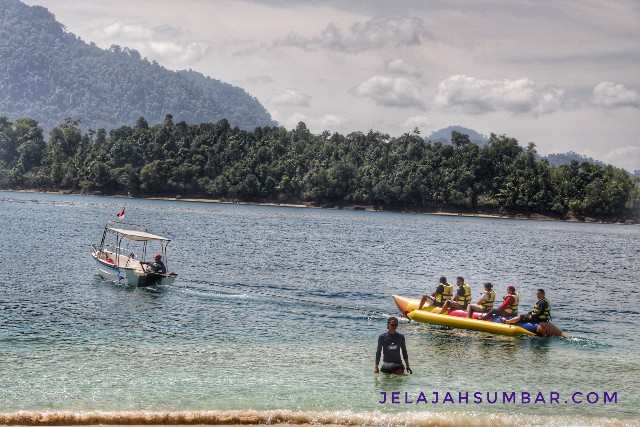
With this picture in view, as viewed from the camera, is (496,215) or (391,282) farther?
(496,215)

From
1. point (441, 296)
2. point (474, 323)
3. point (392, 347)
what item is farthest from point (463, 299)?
point (392, 347)

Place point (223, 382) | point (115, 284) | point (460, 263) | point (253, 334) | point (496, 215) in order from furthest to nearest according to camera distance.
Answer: point (496, 215)
point (460, 263)
point (115, 284)
point (253, 334)
point (223, 382)

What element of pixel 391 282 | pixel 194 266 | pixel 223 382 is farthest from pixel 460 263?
pixel 223 382

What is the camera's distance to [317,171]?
17988 centimetres

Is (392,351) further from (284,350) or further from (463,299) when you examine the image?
(463,299)

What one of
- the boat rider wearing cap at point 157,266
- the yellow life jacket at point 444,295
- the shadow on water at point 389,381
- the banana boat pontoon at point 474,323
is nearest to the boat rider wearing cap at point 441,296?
the yellow life jacket at point 444,295

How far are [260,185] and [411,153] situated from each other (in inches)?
1596

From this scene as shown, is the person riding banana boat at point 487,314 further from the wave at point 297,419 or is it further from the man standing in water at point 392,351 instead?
the wave at point 297,419

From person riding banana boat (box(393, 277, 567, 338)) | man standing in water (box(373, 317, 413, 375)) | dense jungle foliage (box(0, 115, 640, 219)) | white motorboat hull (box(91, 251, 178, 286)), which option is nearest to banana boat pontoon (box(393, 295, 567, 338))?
person riding banana boat (box(393, 277, 567, 338))

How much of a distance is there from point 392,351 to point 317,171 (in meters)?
160

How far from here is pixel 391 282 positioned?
160 ft

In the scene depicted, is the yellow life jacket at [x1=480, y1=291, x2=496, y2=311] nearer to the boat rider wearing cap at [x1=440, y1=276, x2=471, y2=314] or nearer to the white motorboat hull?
the boat rider wearing cap at [x1=440, y1=276, x2=471, y2=314]

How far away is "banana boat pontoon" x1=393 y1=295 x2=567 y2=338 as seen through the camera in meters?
30.2

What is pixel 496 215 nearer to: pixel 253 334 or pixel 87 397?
pixel 253 334
